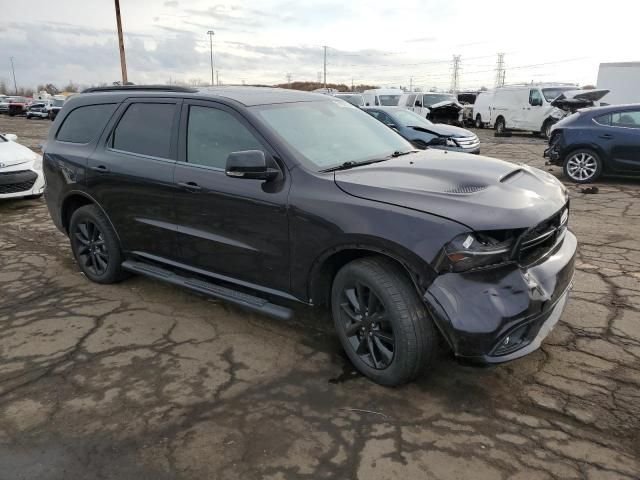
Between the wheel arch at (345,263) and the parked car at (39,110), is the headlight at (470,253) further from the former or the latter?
the parked car at (39,110)

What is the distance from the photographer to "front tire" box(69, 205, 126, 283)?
14.9 feet

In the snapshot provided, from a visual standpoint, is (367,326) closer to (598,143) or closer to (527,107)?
(598,143)

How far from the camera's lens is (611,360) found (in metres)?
3.28

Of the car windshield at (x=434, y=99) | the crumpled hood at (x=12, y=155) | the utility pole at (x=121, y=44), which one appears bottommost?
the crumpled hood at (x=12, y=155)

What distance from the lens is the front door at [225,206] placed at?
10.8 ft

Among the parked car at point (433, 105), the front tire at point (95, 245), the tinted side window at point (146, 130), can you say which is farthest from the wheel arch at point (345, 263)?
the parked car at point (433, 105)

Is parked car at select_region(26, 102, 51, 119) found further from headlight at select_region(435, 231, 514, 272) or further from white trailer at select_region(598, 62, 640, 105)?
headlight at select_region(435, 231, 514, 272)

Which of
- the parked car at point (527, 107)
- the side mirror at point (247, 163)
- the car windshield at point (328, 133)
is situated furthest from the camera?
the parked car at point (527, 107)

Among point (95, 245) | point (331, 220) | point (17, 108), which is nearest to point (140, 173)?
point (95, 245)

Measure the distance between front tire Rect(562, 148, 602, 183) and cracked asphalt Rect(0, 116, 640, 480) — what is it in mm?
5569

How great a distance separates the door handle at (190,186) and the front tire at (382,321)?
1.27 metres

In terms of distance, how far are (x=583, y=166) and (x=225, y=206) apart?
26.8 ft

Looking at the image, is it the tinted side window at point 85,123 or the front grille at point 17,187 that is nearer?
the tinted side window at point 85,123

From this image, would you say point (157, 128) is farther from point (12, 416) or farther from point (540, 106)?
point (540, 106)
